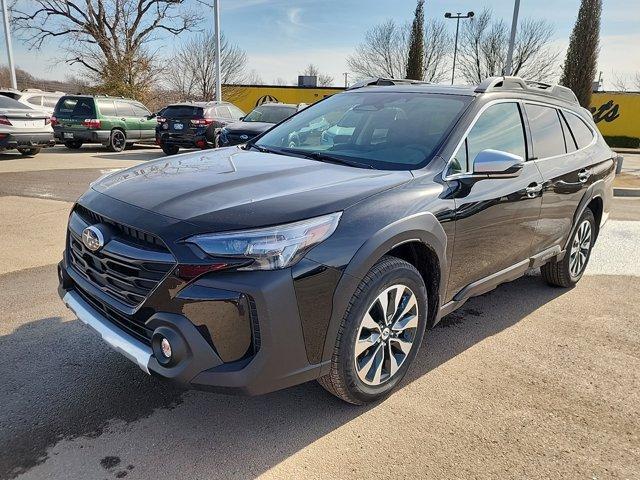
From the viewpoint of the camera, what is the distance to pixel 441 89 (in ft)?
12.1

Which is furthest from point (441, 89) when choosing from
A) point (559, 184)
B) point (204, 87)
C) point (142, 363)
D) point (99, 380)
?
point (204, 87)

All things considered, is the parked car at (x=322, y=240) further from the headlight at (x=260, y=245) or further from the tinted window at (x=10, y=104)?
the tinted window at (x=10, y=104)

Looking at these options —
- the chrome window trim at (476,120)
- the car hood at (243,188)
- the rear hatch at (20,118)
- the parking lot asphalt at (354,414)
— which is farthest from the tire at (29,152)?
the chrome window trim at (476,120)

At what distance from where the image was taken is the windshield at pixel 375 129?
3.18 meters

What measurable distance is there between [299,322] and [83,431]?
1262 mm

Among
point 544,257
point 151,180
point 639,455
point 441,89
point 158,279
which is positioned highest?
point 441,89

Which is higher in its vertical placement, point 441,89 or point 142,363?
point 441,89

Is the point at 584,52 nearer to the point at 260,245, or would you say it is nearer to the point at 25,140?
the point at 25,140

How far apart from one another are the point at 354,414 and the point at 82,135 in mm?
15680

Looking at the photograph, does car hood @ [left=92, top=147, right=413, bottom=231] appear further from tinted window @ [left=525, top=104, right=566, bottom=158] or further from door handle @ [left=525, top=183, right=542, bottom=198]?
tinted window @ [left=525, top=104, right=566, bottom=158]

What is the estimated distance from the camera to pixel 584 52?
1967 cm

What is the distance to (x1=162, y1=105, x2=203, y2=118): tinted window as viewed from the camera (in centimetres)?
1474

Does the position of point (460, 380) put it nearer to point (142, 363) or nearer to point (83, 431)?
point (142, 363)

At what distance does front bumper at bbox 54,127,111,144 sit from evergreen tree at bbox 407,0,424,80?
17.9 m
